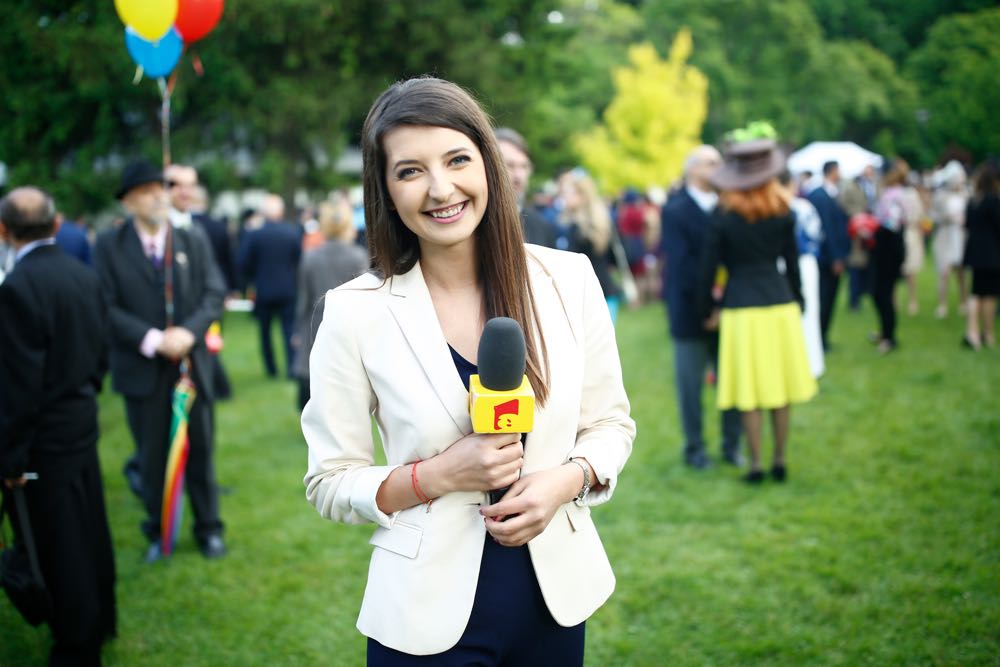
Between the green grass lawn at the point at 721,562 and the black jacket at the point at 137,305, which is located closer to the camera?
the green grass lawn at the point at 721,562

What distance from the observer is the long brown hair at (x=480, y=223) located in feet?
6.44

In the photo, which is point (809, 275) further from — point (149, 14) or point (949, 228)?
point (949, 228)

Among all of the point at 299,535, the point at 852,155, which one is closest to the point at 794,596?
the point at 299,535

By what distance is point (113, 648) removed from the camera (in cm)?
440

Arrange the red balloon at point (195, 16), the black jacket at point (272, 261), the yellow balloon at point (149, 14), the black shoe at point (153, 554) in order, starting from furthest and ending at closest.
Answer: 1. the black jacket at point (272, 261)
2. the black shoe at point (153, 554)
3. the red balloon at point (195, 16)
4. the yellow balloon at point (149, 14)

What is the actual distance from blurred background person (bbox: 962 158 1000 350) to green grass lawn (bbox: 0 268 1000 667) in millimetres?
2513

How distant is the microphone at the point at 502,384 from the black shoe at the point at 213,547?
4.33 metres

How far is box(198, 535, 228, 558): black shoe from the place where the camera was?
18.2 ft

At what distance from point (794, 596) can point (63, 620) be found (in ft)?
12.0

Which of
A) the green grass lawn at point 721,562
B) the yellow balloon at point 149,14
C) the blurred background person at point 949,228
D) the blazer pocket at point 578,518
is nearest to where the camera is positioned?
the blazer pocket at point 578,518

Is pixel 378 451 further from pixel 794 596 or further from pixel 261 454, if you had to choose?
pixel 794 596

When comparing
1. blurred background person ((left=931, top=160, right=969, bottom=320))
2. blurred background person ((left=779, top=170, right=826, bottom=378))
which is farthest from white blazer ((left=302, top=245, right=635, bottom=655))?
blurred background person ((left=931, top=160, right=969, bottom=320))

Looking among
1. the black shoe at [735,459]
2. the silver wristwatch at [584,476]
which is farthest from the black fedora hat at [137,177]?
the black shoe at [735,459]

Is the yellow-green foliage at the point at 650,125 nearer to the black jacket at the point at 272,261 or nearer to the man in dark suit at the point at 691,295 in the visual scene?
the black jacket at the point at 272,261
